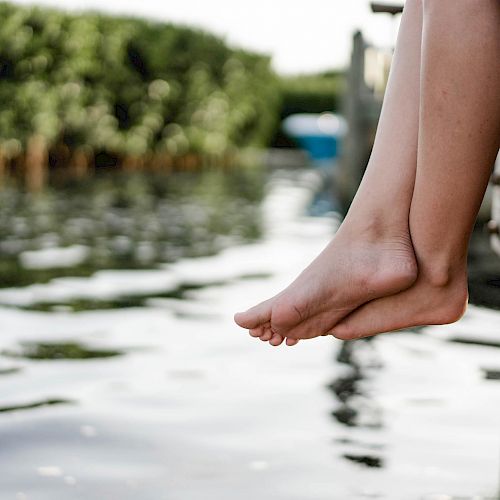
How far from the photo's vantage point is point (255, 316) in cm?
149

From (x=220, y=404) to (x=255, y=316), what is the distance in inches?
16.0

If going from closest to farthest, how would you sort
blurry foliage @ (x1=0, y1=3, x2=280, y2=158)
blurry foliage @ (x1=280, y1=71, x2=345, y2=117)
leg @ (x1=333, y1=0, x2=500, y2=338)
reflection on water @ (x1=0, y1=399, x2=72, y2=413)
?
leg @ (x1=333, y1=0, x2=500, y2=338), reflection on water @ (x1=0, y1=399, x2=72, y2=413), blurry foliage @ (x1=0, y1=3, x2=280, y2=158), blurry foliage @ (x1=280, y1=71, x2=345, y2=117)

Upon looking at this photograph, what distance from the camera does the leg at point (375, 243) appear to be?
4.65 feet

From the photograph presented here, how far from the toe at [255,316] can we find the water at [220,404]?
20 cm

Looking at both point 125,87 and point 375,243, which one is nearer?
point 375,243

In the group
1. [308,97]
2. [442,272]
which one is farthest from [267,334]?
[308,97]

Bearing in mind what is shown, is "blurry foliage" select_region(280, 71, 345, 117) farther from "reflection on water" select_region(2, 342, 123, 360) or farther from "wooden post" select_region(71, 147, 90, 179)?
"reflection on water" select_region(2, 342, 123, 360)

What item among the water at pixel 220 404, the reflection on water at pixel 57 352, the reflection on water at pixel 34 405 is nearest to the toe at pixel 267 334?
the water at pixel 220 404

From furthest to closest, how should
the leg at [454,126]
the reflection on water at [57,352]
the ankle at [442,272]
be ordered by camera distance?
the reflection on water at [57,352] → the ankle at [442,272] → the leg at [454,126]

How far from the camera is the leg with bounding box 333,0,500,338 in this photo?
1226 millimetres

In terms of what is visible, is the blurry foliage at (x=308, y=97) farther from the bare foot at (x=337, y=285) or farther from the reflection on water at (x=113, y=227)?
the bare foot at (x=337, y=285)

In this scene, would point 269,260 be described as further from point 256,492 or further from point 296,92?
point 296,92

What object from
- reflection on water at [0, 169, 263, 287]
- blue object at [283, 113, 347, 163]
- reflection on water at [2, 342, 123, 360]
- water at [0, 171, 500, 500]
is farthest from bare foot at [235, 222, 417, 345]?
blue object at [283, 113, 347, 163]

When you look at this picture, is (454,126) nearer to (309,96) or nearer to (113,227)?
(113,227)
